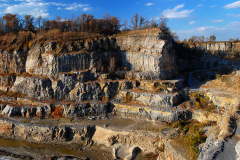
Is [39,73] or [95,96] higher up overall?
[39,73]

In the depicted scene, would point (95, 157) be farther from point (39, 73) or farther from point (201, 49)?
point (201, 49)

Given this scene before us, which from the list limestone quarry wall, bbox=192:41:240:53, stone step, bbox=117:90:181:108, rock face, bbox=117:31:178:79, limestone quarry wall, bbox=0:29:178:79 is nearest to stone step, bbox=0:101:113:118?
stone step, bbox=117:90:181:108

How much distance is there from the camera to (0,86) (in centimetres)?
2680

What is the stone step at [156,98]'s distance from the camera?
63.3 feet

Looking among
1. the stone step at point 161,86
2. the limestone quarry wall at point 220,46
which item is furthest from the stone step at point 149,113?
the limestone quarry wall at point 220,46

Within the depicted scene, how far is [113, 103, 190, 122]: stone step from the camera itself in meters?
18.1

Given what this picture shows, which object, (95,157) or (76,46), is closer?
(95,157)

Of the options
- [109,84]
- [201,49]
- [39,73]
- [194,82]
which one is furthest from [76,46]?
[201,49]

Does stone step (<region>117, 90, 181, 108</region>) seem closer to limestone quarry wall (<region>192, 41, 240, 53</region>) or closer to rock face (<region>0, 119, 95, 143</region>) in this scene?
rock face (<region>0, 119, 95, 143</region>)

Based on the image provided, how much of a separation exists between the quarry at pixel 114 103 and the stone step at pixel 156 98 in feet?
0.35

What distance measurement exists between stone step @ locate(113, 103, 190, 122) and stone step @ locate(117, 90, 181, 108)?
741 millimetres

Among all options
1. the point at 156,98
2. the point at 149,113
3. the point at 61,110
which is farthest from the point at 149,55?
the point at 61,110

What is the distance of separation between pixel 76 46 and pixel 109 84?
8012 millimetres

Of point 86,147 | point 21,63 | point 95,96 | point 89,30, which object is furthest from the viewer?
point 89,30
